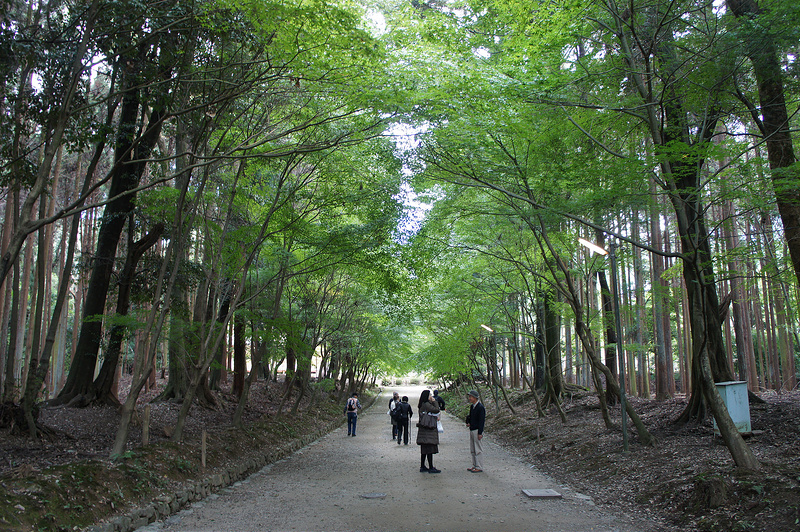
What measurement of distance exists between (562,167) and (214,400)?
43.5 ft

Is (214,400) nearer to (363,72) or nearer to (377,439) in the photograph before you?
(377,439)

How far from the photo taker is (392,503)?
7113mm

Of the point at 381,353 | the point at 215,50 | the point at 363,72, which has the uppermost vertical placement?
the point at 215,50

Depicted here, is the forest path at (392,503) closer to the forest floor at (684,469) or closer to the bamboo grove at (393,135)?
the forest floor at (684,469)

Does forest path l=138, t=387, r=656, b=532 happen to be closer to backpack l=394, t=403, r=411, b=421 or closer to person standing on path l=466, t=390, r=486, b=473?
person standing on path l=466, t=390, r=486, b=473

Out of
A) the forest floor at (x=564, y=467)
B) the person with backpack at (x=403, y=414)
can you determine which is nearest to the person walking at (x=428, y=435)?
the forest floor at (x=564, y=467)

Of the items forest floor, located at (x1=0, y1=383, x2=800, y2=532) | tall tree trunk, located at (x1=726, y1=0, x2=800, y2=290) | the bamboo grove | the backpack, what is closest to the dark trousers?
the backpack

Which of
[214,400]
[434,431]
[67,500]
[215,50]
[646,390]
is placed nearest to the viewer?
[67,500]

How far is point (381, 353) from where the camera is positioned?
27234 mm

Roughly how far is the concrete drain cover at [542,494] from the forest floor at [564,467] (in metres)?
0.58

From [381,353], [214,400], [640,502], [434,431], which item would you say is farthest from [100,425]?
[381,353]

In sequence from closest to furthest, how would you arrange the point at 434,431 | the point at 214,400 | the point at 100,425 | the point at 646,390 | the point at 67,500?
the point at 67,500 < the point at 434,431 < the point at 100,425 < the point at 214,400 < the point at 646,390

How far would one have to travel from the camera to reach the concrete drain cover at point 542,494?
290 inches

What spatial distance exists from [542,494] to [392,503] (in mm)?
2194
